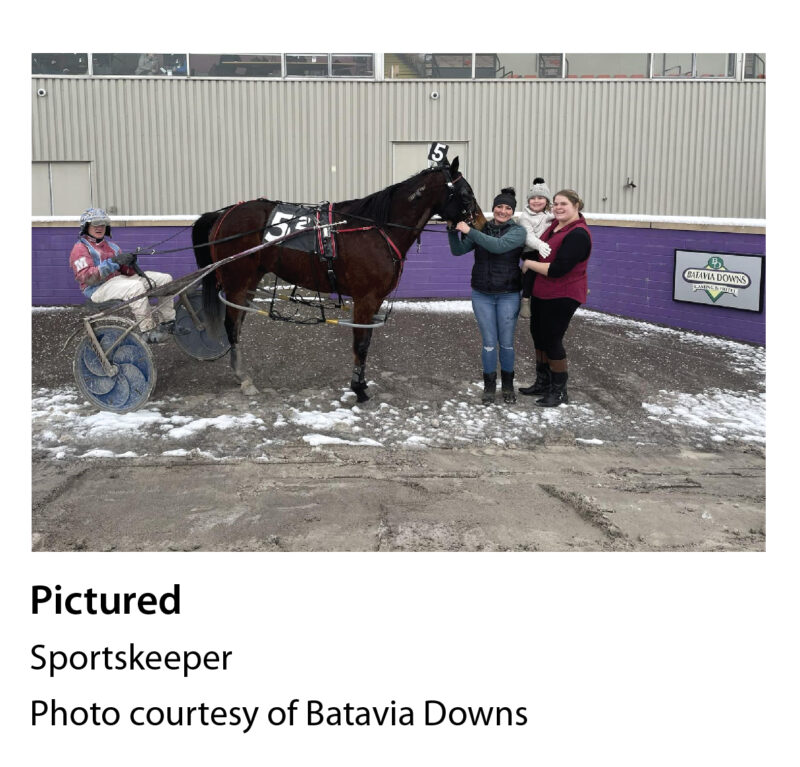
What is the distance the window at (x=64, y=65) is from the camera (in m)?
16.7

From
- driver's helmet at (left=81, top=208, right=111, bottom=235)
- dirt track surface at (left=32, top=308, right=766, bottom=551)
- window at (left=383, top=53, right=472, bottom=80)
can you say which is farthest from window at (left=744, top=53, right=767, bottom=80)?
driver's helmet at (left=81, top=208, right=111, bottom=235)

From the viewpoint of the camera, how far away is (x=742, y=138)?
698 inches

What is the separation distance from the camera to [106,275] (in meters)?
6.88

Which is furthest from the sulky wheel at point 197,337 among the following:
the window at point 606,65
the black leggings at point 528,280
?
the window at point 606,65

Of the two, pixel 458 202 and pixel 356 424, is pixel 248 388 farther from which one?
pixel 458 202

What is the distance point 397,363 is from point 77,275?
11.0 feet

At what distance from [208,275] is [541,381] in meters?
3.18

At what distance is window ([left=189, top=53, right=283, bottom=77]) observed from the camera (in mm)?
16828

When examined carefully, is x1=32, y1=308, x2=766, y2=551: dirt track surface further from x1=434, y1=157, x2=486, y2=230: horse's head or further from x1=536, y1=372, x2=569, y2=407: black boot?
x1=434, y1=157, x2=486, y2=230: horse's head

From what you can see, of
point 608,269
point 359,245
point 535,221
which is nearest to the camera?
point 359,245

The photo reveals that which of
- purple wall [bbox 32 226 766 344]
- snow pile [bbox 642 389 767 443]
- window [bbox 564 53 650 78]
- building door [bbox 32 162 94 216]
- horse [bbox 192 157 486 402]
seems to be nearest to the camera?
snow pile [bbox 642 389 767 443]

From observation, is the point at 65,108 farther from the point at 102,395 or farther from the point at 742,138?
the point at 742,138

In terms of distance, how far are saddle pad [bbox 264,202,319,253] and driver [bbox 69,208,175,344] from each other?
1.09m

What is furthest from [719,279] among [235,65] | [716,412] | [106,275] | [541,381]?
[235,65]
